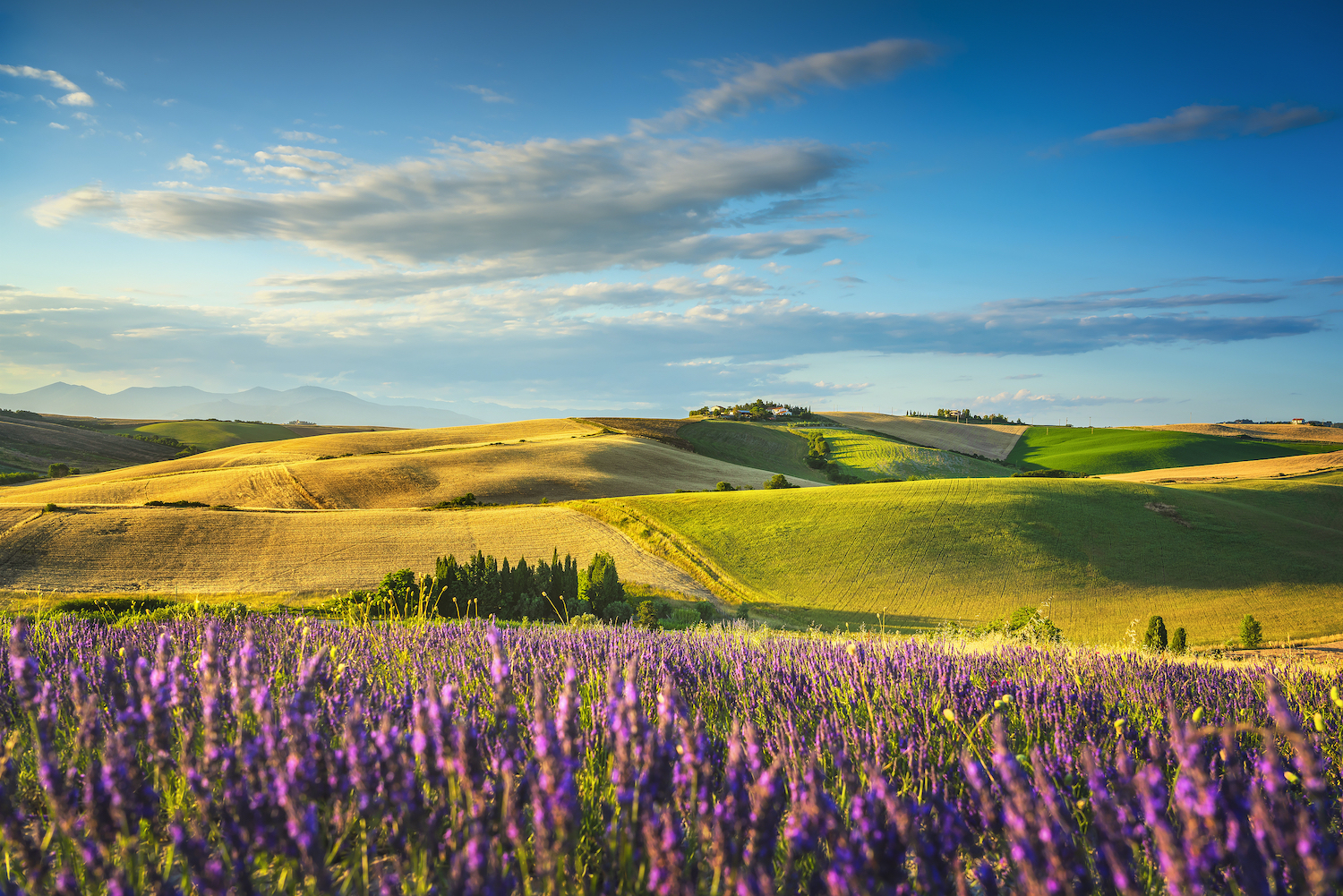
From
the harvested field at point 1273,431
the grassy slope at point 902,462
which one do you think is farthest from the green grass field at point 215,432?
the harvested field at point 1273,431

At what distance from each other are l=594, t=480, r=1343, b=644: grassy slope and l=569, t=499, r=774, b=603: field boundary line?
0.42ft

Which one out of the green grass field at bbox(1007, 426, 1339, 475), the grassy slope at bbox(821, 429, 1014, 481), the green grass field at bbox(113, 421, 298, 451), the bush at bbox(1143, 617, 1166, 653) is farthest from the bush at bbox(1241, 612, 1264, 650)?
the green grass field at bbox(113, 421, 298, 451)

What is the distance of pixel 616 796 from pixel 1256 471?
2790 inches

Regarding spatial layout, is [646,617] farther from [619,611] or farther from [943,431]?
[943,431]

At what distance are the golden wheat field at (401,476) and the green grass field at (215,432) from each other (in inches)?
1458

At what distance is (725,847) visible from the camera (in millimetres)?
2283

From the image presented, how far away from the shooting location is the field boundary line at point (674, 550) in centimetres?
2849

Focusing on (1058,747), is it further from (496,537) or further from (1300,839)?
A: (496,537)

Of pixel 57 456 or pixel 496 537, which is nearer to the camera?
pixel 496 537

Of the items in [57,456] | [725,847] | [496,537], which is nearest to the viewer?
[725,847]

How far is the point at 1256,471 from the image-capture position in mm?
56531

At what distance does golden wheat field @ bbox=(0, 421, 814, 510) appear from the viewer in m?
48.6

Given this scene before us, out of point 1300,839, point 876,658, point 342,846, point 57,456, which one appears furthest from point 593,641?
point 57,456

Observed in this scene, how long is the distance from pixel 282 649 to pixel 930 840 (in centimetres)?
538
